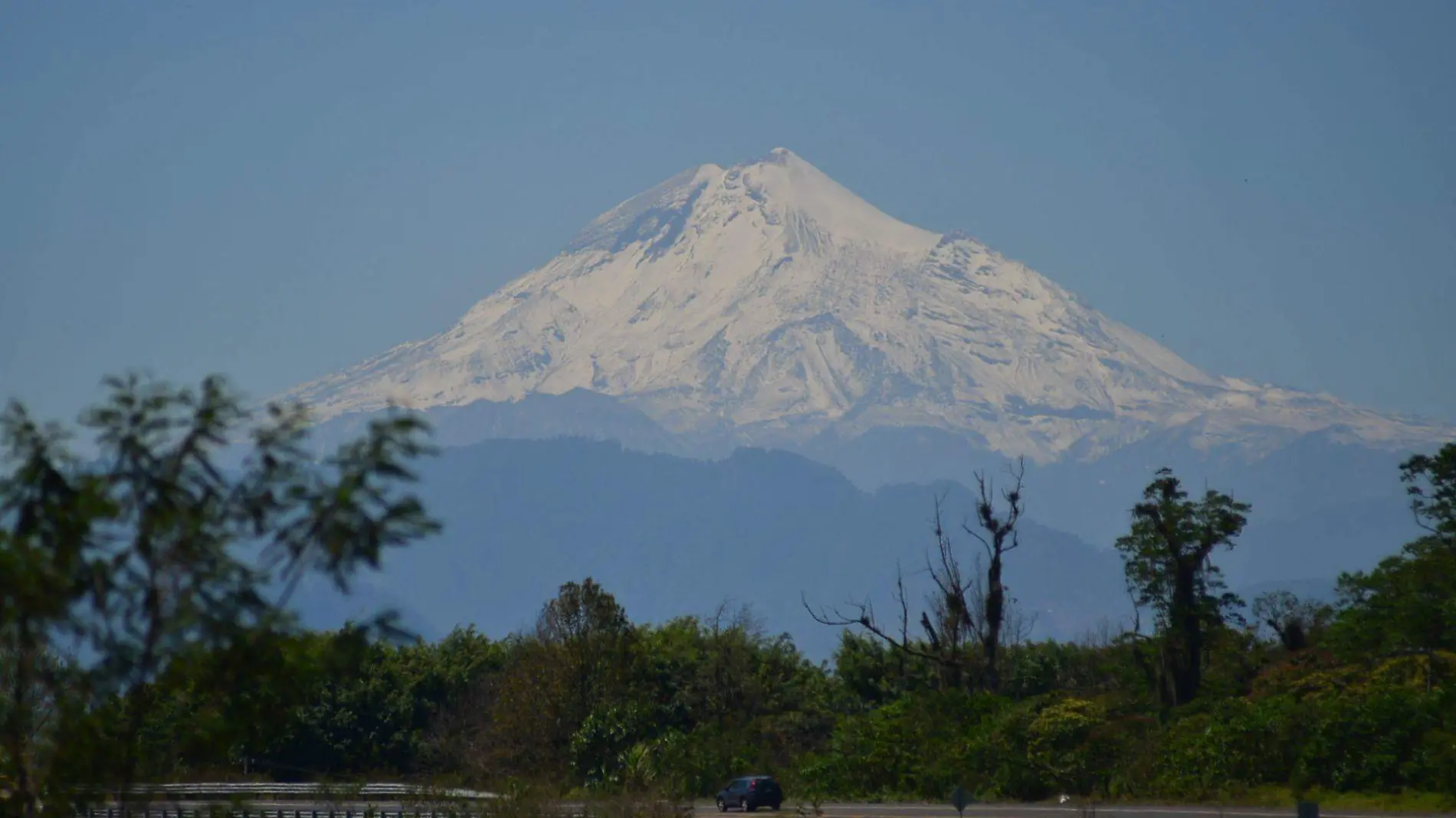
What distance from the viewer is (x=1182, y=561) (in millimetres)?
59938

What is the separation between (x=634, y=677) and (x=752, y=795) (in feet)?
63.6

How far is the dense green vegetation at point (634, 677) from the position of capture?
42.8 ft

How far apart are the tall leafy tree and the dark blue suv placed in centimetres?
1653

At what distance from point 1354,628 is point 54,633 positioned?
4696 cm

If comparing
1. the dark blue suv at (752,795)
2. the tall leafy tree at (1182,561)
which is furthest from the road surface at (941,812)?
the tall leafy tree at (1182,561)

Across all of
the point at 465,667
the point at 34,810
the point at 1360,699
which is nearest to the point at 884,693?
the point at 465,667

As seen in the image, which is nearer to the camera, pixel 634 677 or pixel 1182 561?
pixel 1182 561

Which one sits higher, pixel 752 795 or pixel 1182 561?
pixel 1182 561

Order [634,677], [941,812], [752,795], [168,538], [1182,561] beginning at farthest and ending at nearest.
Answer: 1. [634,677]
2. [1182,561]
3. [752,795]
4. [941,812]
5. [168,538]

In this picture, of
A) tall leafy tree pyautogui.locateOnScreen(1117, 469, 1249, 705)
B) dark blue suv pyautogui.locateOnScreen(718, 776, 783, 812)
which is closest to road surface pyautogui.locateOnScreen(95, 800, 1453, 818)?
dark blue suv pyautogui.locateOnScreen(718, 776, 783, 812)

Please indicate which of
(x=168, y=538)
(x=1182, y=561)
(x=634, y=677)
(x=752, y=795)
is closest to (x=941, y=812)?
(x=752, y=795)

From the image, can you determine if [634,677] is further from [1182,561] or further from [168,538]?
[168,538]

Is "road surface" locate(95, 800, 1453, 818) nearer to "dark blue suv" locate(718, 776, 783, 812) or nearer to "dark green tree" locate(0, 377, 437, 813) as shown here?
"dark blue suv" locate(718, 776, 783, 812)

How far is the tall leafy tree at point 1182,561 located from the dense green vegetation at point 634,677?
12 centimetres
